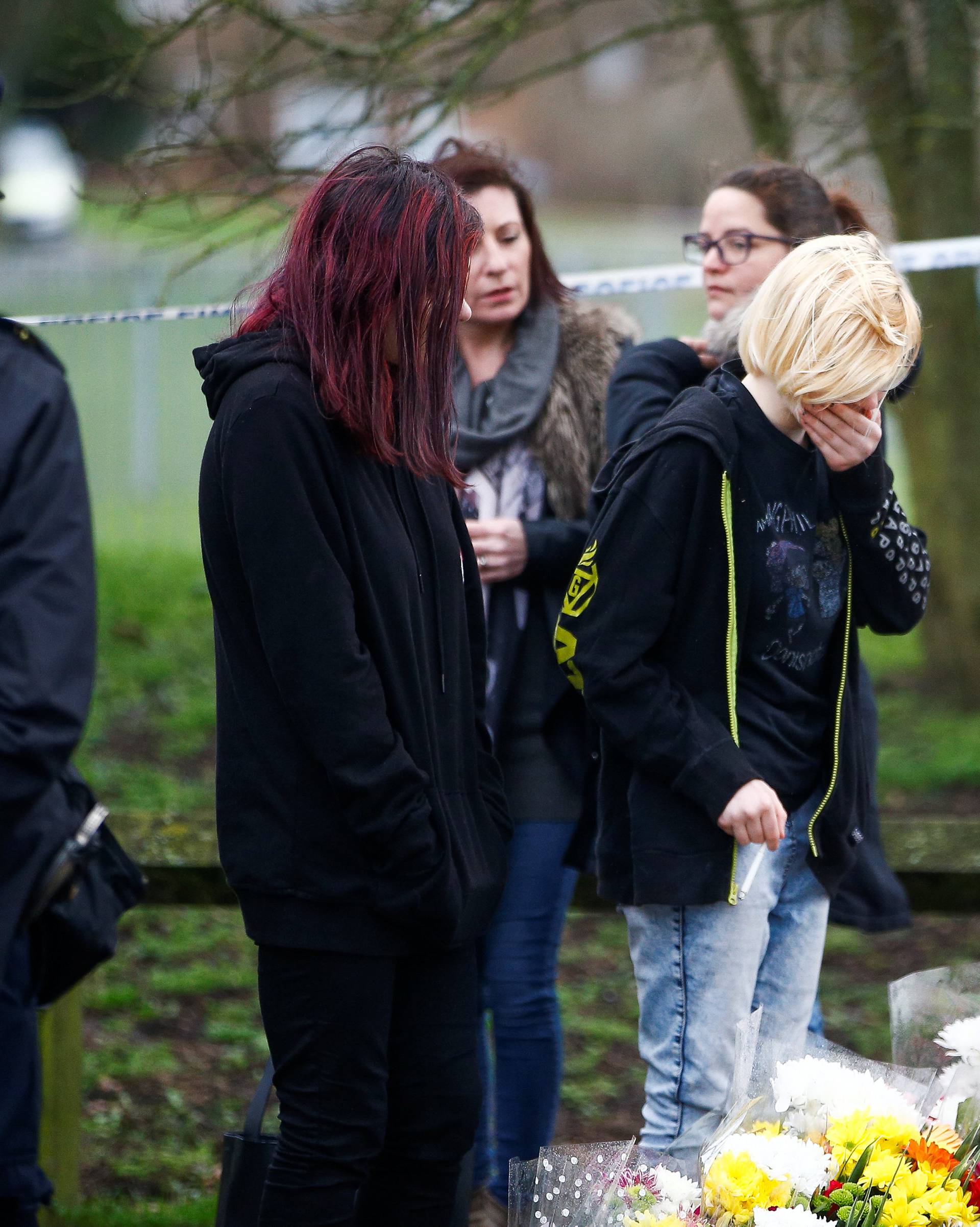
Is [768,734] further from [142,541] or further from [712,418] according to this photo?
[142,541]

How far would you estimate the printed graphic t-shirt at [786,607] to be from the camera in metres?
2.51

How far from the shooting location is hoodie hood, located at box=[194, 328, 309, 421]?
219 cm

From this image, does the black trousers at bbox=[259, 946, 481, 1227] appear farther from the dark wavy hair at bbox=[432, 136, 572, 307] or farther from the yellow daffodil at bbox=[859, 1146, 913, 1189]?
the dark wavy hair at bbox=[432, 136, 572, 307]

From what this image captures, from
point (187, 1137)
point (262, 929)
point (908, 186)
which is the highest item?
point (908, 186)

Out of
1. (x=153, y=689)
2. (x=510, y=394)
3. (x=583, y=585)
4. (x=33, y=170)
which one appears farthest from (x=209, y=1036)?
(x=33, y=170)

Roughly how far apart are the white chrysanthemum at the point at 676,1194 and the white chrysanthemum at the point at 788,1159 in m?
0.06

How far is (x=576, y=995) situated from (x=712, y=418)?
3.22 m

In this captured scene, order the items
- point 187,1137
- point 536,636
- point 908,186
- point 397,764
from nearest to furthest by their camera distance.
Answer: point 397,764
point 536,636
point 187,1137
point 908,186

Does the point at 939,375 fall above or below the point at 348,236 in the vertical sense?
above

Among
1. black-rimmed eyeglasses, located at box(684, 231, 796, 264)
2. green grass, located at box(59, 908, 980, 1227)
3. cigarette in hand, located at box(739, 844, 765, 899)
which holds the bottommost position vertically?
green grass, located at box(59, 908, 980, 1227)

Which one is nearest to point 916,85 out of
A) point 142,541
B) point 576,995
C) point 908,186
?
point 908,186

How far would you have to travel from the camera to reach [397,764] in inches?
83.9

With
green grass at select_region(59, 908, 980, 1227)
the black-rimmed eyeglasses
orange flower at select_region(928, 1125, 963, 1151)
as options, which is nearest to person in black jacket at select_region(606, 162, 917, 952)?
the black-rimmed eyeglasses

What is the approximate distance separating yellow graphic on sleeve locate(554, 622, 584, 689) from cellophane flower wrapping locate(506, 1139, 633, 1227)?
0.90 metres
